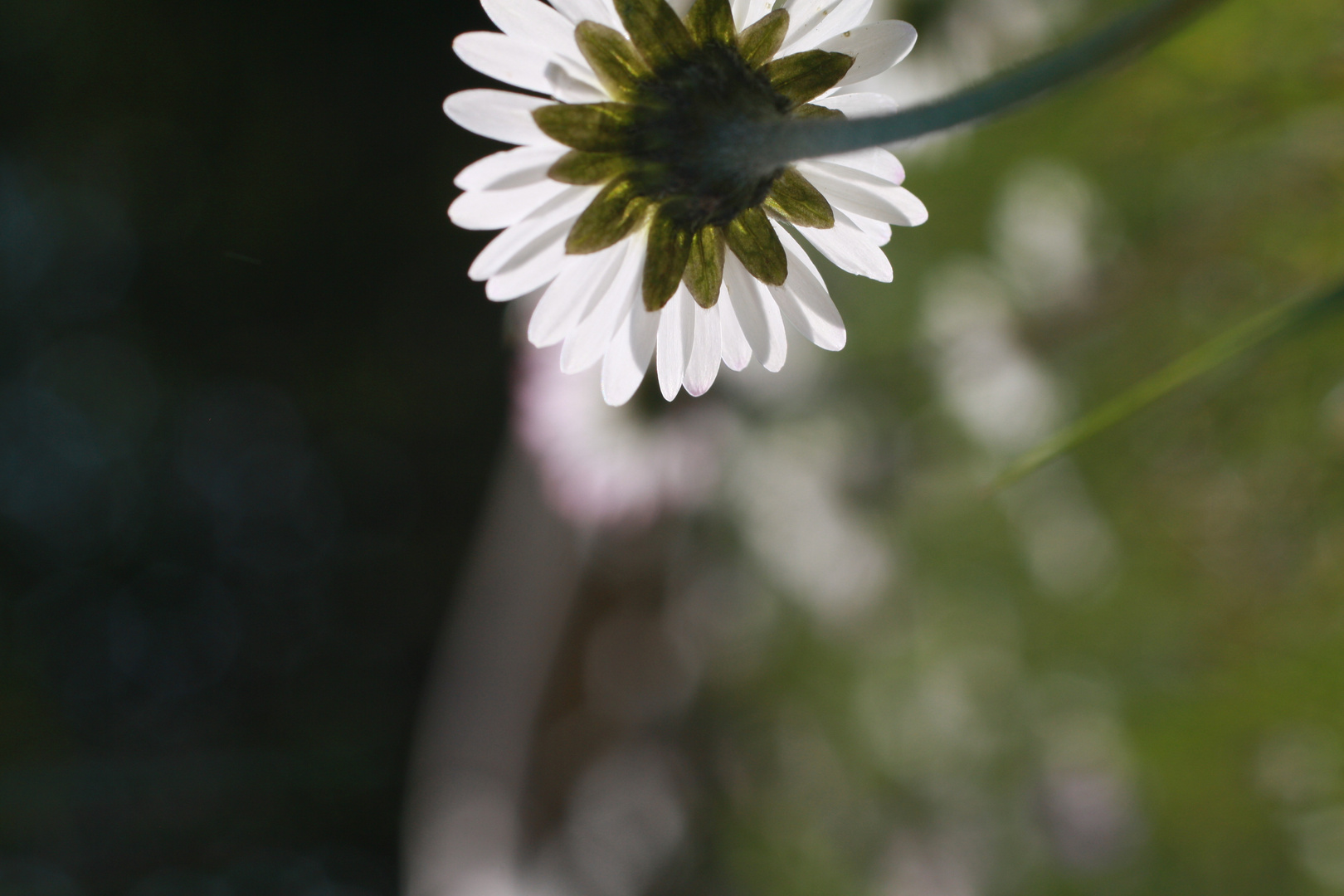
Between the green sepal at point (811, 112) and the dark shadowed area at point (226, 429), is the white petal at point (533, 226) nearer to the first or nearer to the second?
the green sepal at point (811, 112)

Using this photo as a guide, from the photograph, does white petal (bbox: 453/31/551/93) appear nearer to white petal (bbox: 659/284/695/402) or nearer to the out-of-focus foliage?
white petal (bbox: 659/284/695/402)

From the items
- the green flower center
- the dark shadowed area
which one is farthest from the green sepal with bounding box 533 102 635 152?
the dark shadowed area

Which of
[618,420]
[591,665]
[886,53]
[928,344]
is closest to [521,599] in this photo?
[591,665]

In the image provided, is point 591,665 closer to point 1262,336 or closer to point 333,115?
point 1262,336

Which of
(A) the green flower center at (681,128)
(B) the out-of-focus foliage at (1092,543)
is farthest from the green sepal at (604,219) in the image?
(B) the out-of-focus foliage at (1092,543)

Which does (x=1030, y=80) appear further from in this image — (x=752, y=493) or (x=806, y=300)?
(x=752, y=493)

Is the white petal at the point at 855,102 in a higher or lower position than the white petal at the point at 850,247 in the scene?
higher

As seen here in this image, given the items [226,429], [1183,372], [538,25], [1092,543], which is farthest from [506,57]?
[226,429]
